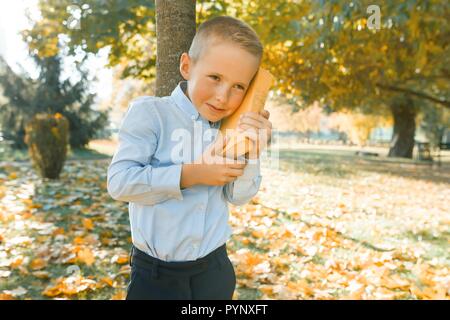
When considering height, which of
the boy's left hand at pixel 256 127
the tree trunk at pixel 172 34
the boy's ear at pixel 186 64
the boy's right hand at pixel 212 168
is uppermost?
the tree trunk at pixel 172 34

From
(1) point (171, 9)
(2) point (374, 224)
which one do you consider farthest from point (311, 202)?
(1) point (171, 9)

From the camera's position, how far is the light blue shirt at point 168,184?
1.38m

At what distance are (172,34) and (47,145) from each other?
6778 millimetres

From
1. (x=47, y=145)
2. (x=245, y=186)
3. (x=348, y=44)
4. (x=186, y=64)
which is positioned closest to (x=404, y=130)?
(x=348, y=44)

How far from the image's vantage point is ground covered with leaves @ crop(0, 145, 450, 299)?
320 cm

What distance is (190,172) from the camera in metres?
1.37

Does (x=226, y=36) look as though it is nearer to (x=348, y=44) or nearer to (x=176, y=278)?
(x=176, y=278)

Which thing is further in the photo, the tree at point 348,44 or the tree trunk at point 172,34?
the tree at point 348,44

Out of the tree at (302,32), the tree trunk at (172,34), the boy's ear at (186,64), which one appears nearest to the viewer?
the boy's ear at (186,64)

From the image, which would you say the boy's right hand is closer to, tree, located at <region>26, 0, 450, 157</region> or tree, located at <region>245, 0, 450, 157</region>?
tree, located at <region>26, 0, 450, 157</region>

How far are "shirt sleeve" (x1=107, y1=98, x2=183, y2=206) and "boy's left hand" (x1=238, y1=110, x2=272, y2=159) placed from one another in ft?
0.85

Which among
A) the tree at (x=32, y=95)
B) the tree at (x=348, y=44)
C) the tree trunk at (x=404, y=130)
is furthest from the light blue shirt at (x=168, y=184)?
the tree trunk at (x=404, y=130)

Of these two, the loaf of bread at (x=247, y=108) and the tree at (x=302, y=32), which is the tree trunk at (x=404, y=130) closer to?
the tree at (x=302, y=32)

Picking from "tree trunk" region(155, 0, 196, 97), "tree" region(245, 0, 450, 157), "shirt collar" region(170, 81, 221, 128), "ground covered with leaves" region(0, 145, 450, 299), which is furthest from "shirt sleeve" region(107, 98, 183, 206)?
"tree" region(245, 0, 450, 157)
